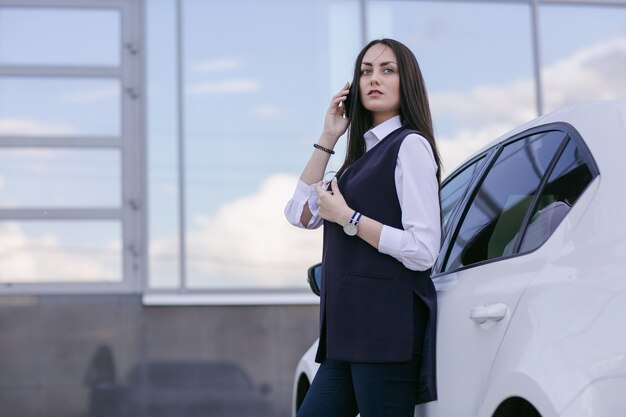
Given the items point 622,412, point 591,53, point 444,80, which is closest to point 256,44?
point 444,80

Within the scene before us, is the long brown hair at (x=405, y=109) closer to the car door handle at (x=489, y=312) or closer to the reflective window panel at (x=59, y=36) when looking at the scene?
the car door handle at (x=489, y=312)

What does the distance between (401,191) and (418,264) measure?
0.19m

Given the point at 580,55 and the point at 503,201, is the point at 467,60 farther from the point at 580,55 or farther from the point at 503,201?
the point at 503,201

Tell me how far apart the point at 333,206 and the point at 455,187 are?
83 cm

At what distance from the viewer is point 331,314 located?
274 cm

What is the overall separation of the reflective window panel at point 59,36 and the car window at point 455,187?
4.94 metres

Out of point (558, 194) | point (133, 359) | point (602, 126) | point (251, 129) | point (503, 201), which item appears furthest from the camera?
point (251, 129)

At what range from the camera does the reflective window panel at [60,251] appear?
309 inches

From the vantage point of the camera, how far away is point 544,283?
220 centimetres

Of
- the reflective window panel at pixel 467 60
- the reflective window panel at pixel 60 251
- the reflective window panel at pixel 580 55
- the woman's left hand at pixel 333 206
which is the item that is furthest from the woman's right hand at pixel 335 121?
the reflective window panel at pixel 580 55

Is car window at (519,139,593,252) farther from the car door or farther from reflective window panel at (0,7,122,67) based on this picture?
reflective window panel at (0,7,122,67)

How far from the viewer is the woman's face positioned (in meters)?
2.93

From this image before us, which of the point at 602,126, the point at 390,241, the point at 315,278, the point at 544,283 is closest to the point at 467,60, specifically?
the point at 315,278

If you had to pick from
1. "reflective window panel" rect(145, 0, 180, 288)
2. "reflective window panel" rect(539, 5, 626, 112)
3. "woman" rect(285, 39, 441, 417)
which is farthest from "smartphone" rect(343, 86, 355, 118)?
"reflective window panel" rect(539, 5, 626, 112)
